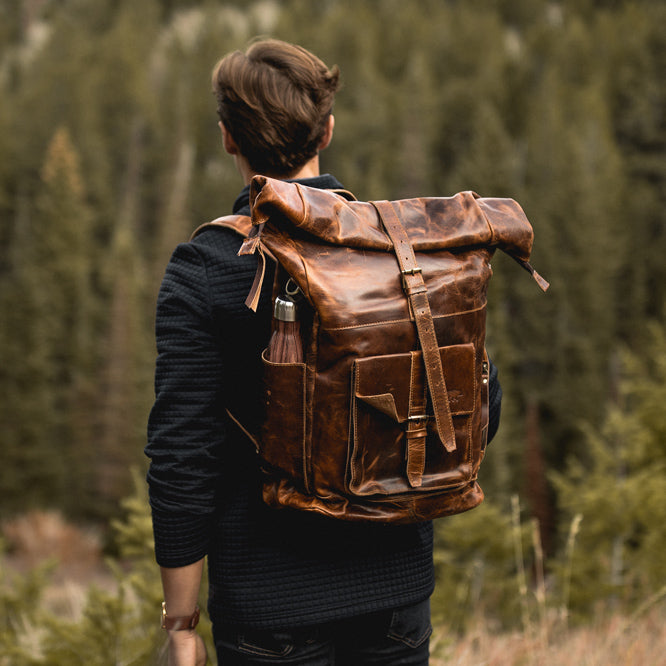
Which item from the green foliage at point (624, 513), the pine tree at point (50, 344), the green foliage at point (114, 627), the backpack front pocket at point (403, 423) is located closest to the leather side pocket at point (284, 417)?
the backpack front pocket at point (403, 423)

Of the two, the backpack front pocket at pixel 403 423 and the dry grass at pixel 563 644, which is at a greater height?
the backpack front pocket at pixel 403 423

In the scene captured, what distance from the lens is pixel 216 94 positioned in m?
1.85

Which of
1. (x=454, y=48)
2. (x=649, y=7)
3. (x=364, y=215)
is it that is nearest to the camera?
(x=364, y=215)

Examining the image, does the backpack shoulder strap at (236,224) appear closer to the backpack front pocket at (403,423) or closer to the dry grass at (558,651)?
the backpack front pocket at (403,423)

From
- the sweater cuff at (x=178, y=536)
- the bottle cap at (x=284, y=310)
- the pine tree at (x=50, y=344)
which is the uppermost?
the bottle cap at (x=284, y=310)

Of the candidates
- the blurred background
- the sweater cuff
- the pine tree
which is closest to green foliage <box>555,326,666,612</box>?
the sweater cuff

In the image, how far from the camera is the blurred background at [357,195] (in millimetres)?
32844

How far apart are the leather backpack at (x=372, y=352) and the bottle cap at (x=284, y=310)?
2 centimetres

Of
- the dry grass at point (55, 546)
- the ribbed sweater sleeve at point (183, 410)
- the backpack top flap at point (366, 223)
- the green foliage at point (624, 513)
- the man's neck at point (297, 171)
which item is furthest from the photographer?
the dry grass at point (55, 546)

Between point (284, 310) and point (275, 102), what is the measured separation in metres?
0.48

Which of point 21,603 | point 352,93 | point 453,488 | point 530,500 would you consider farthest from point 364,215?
point 352,93

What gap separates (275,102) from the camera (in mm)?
1735

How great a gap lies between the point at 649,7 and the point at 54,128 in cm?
4608

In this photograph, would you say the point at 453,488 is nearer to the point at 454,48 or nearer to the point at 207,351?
the point at 207,351
